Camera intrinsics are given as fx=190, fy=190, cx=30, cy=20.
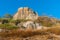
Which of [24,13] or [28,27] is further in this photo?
[24,13]

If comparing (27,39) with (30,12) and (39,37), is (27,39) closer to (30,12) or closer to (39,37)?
(39,37)

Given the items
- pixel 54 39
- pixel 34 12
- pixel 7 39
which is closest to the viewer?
pixel 7 39

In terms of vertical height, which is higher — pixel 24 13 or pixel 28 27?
pixel 24 13

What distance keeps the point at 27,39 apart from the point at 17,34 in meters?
1.60

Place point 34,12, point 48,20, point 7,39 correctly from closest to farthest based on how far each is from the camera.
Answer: point 7,39
point 48,20
point 34,12

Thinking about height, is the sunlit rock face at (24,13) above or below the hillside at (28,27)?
above

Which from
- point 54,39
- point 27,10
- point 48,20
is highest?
point 27,10

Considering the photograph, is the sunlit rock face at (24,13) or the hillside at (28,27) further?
the sunlit rock face at (24,13)

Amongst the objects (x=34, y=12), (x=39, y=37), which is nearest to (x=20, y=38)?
(x=39, y=37)

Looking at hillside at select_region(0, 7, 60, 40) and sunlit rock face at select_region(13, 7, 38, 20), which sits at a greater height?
sunlit rock face at select_region(13, 7, 38, 20)

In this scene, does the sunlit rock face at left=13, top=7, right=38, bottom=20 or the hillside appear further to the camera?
the sunlit rock face at left=13, top=7, right=38, bottom=20

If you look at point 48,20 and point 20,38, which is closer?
point 20,38

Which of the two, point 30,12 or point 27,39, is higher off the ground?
point 30,12

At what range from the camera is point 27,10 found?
199 ft
